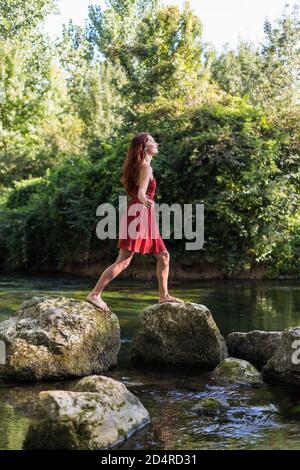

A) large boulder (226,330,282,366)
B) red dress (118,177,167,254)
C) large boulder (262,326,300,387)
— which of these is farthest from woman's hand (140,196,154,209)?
large boulder (226,330,282,366)

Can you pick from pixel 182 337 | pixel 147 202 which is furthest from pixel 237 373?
pixel 147 202

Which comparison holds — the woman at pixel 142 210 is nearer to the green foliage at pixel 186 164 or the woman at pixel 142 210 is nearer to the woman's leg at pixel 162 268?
the woman's leg at pixel 162 268

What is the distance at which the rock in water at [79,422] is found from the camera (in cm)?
529

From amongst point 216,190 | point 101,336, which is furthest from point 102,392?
point 216,190

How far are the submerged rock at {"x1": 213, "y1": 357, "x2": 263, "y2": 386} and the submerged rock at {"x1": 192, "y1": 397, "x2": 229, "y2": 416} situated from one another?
960 millimetres

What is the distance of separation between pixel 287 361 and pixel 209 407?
1519 mm

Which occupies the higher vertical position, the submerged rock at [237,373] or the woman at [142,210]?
the woman at [142,210]

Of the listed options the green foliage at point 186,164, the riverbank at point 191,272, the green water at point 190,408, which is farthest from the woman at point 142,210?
the riverbank at point 191,272

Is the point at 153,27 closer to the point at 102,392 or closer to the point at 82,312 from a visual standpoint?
the point at 82,312

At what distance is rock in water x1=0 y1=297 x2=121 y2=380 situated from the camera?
777 cm

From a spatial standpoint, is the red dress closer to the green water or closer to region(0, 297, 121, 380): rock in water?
region(0, 297, 121, 380): rock in water

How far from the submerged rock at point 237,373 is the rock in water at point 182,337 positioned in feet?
2.29

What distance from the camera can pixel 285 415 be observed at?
6344mm

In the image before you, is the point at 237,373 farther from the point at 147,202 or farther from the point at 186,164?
the point at 186,164
